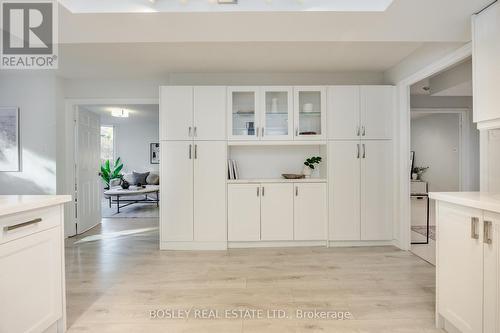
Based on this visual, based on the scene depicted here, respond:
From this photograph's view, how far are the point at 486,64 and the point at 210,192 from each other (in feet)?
9.29

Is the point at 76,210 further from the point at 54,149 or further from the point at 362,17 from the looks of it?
the point at 362,17

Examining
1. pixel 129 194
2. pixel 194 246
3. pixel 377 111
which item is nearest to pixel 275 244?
pixel 194 246

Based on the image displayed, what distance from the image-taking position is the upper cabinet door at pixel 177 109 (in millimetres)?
3463

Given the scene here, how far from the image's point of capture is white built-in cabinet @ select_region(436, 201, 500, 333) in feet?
4.64

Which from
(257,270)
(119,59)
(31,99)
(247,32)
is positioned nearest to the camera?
(247,32)

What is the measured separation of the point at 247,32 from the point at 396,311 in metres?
2.48

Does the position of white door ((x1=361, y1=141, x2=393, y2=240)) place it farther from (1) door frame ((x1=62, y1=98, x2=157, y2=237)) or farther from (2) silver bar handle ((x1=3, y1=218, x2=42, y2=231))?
(2) silver bar handle ((x1=3, y1=218, x2=42, y2=231))

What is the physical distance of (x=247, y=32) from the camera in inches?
94.3

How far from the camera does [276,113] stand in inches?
142

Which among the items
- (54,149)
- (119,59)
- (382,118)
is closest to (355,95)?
(382,118)

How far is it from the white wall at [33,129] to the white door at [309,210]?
330 cm

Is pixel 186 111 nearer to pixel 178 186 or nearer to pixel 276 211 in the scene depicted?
pixel 178 186

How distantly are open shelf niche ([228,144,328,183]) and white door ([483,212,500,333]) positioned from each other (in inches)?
99.9

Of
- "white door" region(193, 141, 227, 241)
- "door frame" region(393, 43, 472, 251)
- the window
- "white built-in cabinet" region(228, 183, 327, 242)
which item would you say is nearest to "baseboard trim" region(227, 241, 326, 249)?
"white built-in cabinet" region(228, 183, 327, 242)
